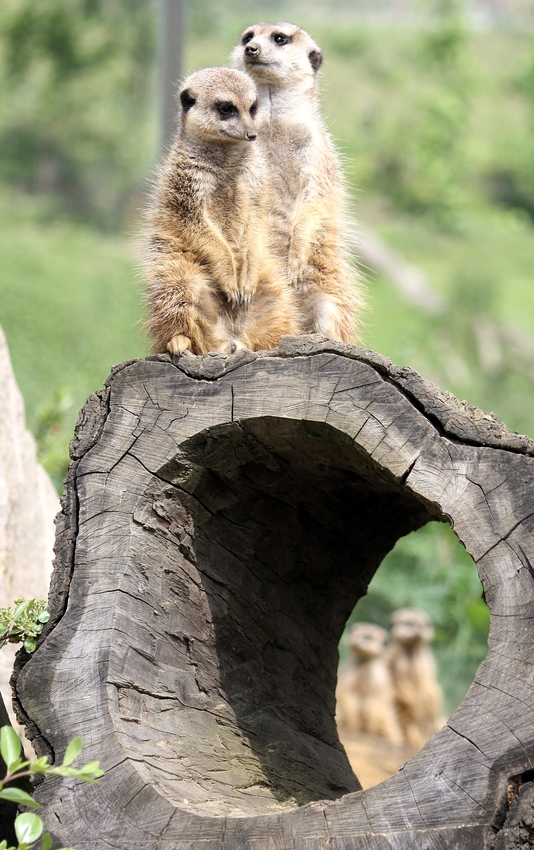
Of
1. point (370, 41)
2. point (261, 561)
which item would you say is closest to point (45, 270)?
point (370, 41)

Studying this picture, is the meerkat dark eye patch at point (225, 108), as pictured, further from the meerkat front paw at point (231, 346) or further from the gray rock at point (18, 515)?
the gray rock at point (18, 515)

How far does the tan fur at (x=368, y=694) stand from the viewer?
5660mm

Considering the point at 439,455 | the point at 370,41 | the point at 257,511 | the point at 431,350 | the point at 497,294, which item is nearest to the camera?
the point at 439,455

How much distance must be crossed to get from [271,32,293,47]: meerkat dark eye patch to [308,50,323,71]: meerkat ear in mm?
90

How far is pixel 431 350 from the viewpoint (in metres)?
9.88

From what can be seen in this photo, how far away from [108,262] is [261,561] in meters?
6.89

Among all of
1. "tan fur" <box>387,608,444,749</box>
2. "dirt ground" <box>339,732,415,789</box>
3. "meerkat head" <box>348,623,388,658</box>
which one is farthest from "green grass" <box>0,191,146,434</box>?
"dirt ground" <box>339,732,415,789</box>

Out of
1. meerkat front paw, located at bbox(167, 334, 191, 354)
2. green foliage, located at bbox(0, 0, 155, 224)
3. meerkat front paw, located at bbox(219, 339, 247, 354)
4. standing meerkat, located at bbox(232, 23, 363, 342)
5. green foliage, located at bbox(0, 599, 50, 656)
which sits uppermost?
green foliage, located at bbox(0, 0, 155, 224)

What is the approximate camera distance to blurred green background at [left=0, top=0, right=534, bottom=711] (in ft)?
Result: 24.2

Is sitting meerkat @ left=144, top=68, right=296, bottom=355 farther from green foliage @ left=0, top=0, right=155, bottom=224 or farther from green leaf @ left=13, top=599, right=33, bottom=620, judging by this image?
green foliage @ left=0, top=0, right=155, bottom=224

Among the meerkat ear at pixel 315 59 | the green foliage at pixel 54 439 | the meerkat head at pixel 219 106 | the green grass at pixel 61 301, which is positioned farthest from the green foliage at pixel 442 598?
the meerkat head at pixel 219 106

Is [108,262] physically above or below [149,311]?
above

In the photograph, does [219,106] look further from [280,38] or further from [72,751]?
[72,751]

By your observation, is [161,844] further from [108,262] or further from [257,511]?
[108,262]
